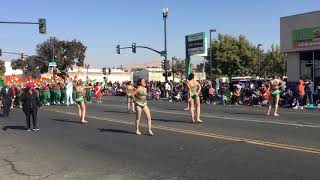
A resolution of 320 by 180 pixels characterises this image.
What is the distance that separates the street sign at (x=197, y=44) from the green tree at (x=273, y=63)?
35.4 metres

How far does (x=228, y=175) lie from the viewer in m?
8.46

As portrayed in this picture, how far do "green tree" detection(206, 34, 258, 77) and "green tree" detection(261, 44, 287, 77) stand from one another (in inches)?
271

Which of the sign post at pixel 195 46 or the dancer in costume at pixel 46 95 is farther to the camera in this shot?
the sign post at pixel 195 46

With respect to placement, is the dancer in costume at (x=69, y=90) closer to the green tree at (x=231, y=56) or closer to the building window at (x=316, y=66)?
the building window at (x=316, y=66)

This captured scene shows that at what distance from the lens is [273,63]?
272 ft

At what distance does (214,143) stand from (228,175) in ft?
12.1

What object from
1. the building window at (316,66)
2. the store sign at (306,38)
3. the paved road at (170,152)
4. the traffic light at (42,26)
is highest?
the traffic light at (42,26)

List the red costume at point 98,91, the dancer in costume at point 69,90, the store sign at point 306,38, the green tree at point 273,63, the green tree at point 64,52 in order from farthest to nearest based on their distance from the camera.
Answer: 1. the green tree at point 64,52
2. the green tree at point 273,63
3. the red costume at point 98,91
4. the dancer in costume at point 69,90
5. the store sign at point 306,38

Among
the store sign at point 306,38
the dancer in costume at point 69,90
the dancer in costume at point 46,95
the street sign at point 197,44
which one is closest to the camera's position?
the store sign at point 306,38

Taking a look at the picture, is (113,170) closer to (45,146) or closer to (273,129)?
(45,146)

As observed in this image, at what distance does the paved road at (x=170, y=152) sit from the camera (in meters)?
8.88

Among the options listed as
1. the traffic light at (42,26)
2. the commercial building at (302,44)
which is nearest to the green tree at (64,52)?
the traffic light at (42,26)

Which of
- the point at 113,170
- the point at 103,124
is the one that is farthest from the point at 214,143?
the point at 103,124

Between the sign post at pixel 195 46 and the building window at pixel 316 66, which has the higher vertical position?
the sign post at pixel 195 46
